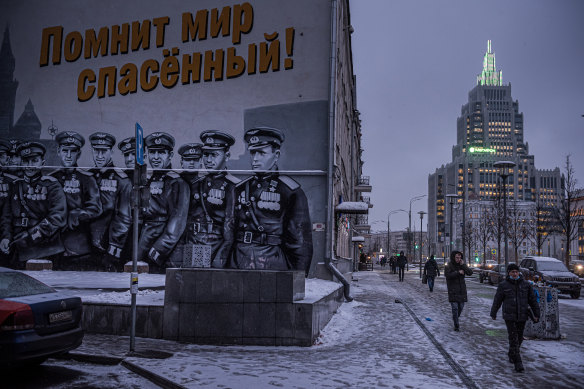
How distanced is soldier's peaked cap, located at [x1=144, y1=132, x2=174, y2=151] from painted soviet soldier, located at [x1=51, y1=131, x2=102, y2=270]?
286 centimetres

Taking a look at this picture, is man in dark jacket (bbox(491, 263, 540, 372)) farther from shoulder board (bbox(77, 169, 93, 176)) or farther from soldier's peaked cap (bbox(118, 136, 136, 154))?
shoulder board (bbox(77, 169, 93, 176))

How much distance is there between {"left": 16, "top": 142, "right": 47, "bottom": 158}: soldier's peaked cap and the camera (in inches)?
788

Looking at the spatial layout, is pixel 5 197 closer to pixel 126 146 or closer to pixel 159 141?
pixel 126 146

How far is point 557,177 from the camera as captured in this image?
196500 mm

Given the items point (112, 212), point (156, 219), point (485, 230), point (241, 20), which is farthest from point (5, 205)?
point (485, 230)

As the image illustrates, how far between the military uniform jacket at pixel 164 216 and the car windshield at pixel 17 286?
11.7m

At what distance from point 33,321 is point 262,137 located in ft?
43.7

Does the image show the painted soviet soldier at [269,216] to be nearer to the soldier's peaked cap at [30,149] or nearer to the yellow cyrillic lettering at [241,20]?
the yellow cyrillic lettering at [241,20]

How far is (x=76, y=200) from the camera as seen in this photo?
64.2 feet

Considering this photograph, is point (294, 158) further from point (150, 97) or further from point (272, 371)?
point (272, 371)

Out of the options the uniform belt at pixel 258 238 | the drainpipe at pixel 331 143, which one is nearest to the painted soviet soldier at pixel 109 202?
the uniform belt at pixel 258 238

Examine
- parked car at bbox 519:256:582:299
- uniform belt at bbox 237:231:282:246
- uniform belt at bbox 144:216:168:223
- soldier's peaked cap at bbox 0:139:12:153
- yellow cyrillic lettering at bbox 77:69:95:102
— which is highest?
yellow cyrillic lettering at bbox 77:69:95:102

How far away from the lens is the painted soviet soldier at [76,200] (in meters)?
19.3

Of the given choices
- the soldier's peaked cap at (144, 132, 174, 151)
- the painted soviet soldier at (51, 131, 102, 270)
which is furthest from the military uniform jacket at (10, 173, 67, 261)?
the soldier's peaked cap at (144, 132, 174, 151)
